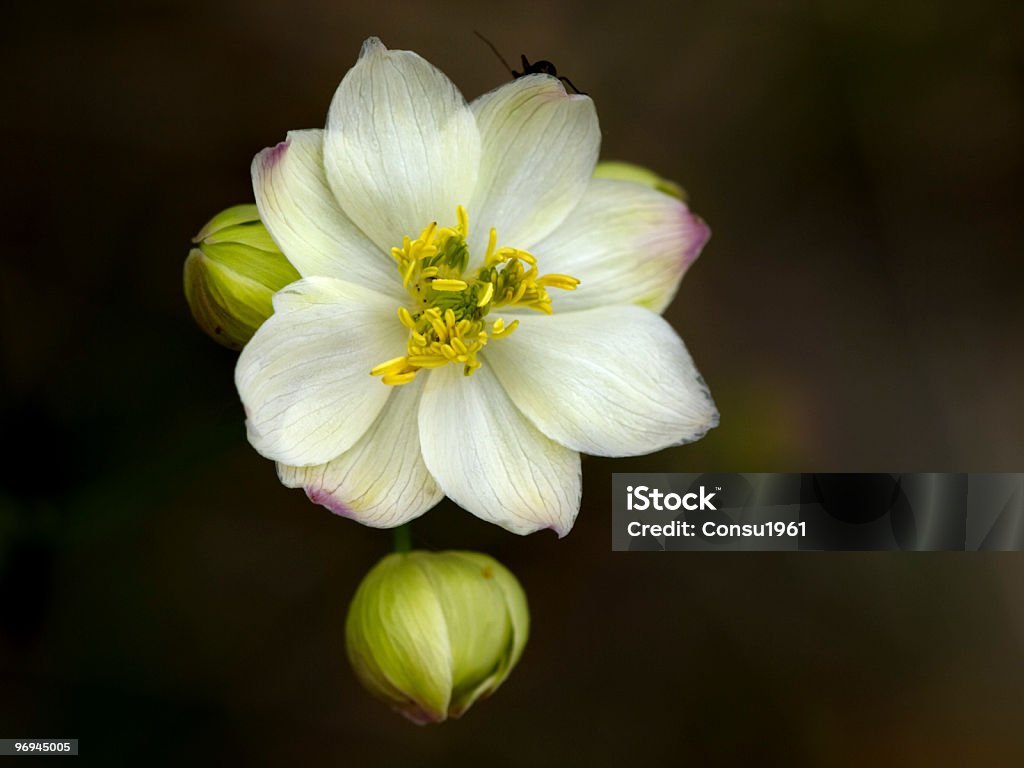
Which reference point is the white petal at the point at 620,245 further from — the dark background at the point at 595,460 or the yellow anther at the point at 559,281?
the dark background at the point at 595,460

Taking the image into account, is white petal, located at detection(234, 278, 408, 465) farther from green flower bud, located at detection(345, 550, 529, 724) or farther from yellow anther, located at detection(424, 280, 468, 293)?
green flower bud, located at detection(345, 550, 529, 724)

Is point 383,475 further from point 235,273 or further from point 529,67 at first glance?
point 529,67

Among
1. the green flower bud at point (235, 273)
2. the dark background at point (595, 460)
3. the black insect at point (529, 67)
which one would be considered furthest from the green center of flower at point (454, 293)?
the dark background at point (595, 460)

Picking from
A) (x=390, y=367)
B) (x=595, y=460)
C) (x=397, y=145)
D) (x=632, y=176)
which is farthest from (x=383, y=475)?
(x=595, y=460)

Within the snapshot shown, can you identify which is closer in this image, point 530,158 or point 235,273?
point 235,273

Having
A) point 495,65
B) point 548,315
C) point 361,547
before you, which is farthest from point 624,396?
point 361,547

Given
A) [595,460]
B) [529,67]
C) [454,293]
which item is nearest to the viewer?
[454,293]
